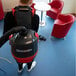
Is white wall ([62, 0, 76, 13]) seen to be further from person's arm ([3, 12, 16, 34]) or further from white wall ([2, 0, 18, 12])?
person's arm ([3, 12, 16, 34])

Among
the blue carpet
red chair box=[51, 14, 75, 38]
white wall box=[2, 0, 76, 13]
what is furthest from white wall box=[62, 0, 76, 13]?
the blue carpet

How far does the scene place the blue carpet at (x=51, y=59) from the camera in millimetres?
2186

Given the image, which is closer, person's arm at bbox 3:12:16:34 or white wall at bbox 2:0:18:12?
person's arm at bbox 3:12:16:34

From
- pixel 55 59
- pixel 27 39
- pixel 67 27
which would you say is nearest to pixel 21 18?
pixel 27 39

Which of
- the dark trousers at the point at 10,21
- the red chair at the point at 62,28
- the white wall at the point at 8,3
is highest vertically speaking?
the dark trousers at the point at 10,21

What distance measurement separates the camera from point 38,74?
2.15m

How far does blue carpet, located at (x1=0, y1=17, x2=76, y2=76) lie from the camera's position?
7.17 feet

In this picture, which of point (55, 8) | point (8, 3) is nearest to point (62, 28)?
point (55, 8)

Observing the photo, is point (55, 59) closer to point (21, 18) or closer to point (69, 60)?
point (69, 60)

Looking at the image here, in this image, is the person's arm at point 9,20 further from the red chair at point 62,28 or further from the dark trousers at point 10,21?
the red chair at point 62,28

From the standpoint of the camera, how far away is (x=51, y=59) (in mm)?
2514

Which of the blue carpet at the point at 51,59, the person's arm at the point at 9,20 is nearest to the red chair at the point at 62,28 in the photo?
the blue carpet at the point at 51,59

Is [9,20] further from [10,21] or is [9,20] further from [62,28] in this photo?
[62,28]

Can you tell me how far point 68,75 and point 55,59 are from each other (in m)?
0.49
